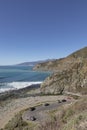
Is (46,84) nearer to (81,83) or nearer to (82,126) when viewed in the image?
(81,83)

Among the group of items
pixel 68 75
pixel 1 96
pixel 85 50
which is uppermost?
pixel 85 50

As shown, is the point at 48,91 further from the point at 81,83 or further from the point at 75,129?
the point at 75,129

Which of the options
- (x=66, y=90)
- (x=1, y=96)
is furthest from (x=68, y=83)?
(x=1, y=96)

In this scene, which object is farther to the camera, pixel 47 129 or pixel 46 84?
pixel 46 84

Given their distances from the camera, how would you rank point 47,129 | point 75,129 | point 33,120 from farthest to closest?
1. point 33,120
2. point 47,129
3. point 75,129

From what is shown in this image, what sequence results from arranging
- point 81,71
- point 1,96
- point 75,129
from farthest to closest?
point 81,71 < point 1,96 < point 75,129

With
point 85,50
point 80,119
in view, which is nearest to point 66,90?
point 80,119

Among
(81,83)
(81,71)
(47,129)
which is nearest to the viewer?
(47,129)

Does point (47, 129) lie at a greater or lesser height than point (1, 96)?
greater

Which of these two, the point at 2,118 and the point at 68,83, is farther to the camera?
the point at 68,83
